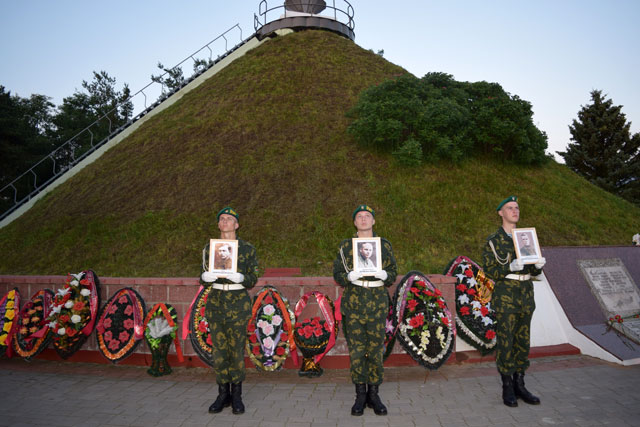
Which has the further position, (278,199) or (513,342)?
(278,199)

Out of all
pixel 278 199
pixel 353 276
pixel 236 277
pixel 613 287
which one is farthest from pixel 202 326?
pixel 613 287

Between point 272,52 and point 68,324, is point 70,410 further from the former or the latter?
point 272,52

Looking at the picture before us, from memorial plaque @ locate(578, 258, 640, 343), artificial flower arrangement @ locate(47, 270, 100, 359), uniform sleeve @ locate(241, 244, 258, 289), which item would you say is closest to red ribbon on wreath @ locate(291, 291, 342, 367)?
uniform sleeve @ locate(241, 244, 258, 289)

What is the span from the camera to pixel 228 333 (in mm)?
4500

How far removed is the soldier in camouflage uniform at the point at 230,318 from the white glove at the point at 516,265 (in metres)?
2.92

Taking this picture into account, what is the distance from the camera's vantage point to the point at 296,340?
17.7ft

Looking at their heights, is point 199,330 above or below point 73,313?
below

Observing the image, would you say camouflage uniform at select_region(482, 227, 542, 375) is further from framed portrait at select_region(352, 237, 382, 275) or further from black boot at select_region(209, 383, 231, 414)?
black boot at select_region(209, 383, 231, 414)

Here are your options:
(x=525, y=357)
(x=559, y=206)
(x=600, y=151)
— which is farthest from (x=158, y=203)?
(x=600, y=151)

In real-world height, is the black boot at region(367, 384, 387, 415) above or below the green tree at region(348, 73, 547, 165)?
below

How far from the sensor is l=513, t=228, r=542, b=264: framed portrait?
441 centimetres

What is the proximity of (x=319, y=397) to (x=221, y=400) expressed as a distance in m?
1.14

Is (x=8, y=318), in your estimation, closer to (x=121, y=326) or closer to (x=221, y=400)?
(x=121, y=326)

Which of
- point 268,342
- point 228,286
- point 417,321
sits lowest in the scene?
point 268,342
